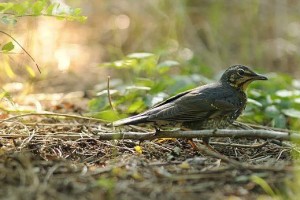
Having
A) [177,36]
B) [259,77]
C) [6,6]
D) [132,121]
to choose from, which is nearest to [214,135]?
[132,121]

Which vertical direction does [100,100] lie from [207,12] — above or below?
below

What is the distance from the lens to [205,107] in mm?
5449

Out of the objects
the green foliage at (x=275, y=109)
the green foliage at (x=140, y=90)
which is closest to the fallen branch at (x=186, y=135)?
the green foliage at (x=140, y=90)

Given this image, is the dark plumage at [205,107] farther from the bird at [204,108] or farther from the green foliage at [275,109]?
the green foliage at [275,109]

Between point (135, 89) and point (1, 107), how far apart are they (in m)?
1.41

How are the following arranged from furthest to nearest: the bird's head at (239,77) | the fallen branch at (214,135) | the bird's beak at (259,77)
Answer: the bird's head at (239,77) → the bird's beak at (259,77) → the fallen branch at (214,135)

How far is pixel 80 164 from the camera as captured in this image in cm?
452

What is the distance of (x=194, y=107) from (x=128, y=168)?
4.19 ft

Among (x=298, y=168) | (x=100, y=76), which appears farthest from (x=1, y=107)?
(x=100, y=76)

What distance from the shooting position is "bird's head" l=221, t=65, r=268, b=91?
584 cm

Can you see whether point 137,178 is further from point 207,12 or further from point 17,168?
point 207,12

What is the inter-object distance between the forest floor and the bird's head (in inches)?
24.5

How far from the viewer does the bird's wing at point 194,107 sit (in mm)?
5223

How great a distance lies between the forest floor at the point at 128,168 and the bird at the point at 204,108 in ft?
0.63
